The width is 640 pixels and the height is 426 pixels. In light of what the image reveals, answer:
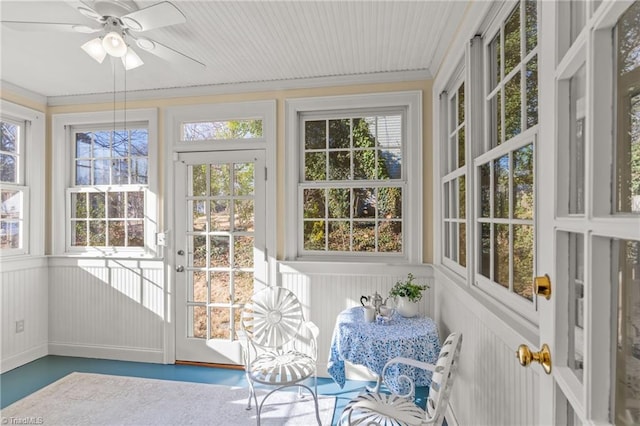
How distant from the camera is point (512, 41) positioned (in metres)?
1.62

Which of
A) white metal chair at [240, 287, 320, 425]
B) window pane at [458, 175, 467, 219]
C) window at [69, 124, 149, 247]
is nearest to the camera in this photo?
window pane at [458, 175, 467, 219]

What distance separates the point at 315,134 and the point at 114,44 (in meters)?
1.77

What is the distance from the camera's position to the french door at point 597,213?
0.52 meters

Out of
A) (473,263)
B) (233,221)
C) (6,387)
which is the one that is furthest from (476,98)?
(6,387)

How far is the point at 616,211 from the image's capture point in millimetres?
→ 557

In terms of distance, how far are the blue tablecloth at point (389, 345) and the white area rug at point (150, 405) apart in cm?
58

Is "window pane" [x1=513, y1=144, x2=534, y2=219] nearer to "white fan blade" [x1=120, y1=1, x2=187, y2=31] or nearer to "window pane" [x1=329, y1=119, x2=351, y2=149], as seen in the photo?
"white fan blade" [x1=120, y1=1, x2=187, y2=31]

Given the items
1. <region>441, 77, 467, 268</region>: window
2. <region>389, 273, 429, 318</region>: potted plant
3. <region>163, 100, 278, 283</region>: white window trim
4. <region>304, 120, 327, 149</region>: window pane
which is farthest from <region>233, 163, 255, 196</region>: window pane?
<region>441, 77, 467, 268</region>: window

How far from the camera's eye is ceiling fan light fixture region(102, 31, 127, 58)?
1989 mm

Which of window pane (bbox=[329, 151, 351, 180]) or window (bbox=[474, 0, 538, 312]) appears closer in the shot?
window (bbox=[474, 0, 538, 312])

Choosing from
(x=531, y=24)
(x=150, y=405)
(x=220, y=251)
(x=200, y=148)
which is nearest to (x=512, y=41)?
(x=531, y=24)

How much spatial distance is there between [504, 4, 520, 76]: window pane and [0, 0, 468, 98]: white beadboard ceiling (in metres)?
0.50

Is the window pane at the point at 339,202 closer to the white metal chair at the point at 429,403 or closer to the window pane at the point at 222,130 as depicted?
the window pane at the point at 222,130

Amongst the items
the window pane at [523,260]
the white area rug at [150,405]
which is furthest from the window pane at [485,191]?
the white area rug at [150,405]
